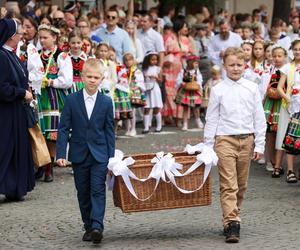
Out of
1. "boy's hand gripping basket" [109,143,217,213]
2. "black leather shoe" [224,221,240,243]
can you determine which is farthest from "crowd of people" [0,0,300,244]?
"black leather shoe" [224,221,240,243]

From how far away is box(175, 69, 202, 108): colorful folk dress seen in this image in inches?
720

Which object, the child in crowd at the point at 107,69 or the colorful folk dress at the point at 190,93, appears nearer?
the child in crowd at the point at 107,69

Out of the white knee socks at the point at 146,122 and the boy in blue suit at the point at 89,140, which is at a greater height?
the boy in blue suit at the point at 89,140

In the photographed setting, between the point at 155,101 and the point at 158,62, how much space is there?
2.61 feet

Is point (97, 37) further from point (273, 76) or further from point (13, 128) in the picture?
point (13, 128)

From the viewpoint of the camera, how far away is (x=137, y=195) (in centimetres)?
877

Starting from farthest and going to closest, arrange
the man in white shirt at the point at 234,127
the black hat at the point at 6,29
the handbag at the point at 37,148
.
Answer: the handbag at the point at 37,148 → the black hat at the point at 6,29 → the man in white shirt at the point at 234,127

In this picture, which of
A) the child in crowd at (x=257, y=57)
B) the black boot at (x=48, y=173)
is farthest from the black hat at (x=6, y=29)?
the child in crowd at (x=257, y=57)

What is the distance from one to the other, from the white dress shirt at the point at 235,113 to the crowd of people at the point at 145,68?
0.06 m

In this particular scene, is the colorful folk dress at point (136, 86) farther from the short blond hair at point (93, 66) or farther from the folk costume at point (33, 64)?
the short blond hair at point (93, 66)

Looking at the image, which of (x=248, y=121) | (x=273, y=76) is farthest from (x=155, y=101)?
(x=248, y=121)

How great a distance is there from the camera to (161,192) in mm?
8828

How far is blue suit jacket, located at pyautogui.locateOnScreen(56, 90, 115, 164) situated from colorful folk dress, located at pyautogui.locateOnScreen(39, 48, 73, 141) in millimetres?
3475

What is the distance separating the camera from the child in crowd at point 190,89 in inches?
719
